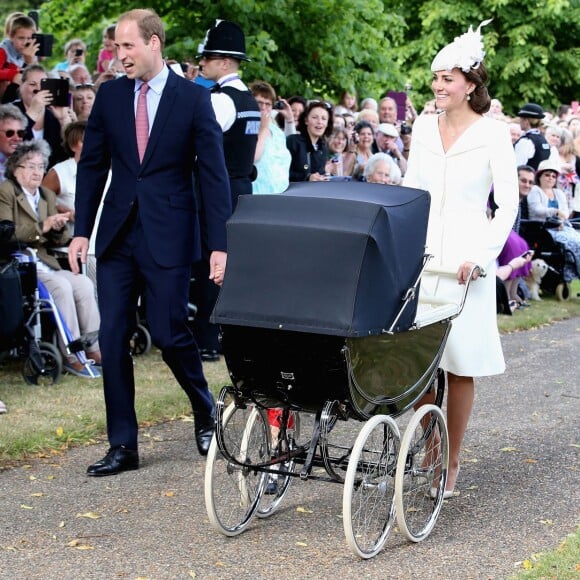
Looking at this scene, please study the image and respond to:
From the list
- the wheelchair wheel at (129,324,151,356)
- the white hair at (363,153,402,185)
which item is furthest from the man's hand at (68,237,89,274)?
the white hair at (363,153,402,185)

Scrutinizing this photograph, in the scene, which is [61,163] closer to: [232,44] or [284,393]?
[232,44]

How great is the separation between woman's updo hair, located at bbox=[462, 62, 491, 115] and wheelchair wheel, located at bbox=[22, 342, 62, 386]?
3.88 meters

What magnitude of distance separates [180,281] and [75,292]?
9.75 ft

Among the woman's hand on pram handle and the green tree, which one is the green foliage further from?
the green tree

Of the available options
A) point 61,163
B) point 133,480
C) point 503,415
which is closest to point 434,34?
point 61,163

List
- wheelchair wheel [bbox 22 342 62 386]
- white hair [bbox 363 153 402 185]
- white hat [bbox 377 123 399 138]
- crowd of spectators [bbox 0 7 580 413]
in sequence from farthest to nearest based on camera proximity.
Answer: white hat [bbox 377 123 399 138]
white hair [bbox 363 153 402 185]
crowd of spectators [bbox 0 7 580 413]
wheelchair wheel [bbox 22 342 62 386]

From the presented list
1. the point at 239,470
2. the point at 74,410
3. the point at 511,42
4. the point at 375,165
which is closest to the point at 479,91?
the point at 239,470

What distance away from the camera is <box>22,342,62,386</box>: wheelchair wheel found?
341 inches

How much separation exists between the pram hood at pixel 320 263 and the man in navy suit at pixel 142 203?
45.3 inches

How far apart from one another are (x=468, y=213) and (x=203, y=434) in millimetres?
1927

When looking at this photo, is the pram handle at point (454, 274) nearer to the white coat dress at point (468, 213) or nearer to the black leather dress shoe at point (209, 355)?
the white coat dress at point (468, 213)

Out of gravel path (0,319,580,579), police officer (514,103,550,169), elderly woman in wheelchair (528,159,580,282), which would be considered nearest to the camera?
gravel path (0,319,580,579)

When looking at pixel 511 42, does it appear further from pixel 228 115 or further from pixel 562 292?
pixel 228 115

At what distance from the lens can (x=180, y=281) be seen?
6488 mm
